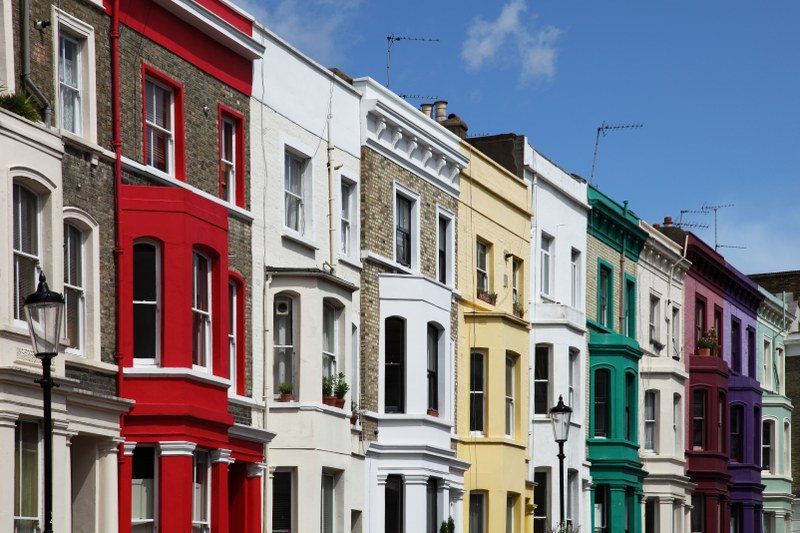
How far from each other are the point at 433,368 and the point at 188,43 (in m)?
12.3

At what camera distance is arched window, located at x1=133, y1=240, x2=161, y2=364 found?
94.1 feet

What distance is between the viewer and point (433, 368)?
1598 inches

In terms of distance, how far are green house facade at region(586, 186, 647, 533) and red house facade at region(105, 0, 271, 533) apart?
20.0 m

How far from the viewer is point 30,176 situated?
25.0 m

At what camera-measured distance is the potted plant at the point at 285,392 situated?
33812 millimetres

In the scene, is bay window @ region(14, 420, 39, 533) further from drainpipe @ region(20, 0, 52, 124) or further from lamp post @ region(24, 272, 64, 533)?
drainpipe @ region(20, 0, 52, 124)

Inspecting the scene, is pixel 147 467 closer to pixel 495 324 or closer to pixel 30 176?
pixel 30 176

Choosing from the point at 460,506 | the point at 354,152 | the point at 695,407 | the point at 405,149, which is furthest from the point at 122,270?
the point at 695,407

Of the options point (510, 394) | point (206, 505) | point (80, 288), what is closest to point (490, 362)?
point (510, 394)

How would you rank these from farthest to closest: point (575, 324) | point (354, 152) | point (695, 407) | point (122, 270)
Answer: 1. point (695, 407)
2. point (575, 324)
3. point (354, 152)
4. point (122, 270)

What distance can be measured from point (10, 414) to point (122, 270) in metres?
4.59

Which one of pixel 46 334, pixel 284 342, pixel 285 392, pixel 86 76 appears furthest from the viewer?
pixel 284 342

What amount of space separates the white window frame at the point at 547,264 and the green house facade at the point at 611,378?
2.58m

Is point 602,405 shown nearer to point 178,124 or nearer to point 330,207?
point 330,207
